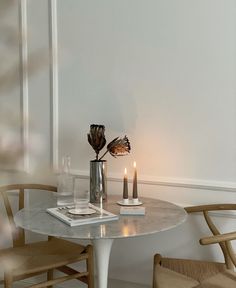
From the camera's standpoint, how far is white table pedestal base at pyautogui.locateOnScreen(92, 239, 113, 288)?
122cm

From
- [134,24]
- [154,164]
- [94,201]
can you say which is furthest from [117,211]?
[134,24]

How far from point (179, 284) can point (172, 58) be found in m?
0.91

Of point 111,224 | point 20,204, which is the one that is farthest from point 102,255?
point 20,204

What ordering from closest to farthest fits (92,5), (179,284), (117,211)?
1. (179,284)
2. (117,211)
3. (92,5)

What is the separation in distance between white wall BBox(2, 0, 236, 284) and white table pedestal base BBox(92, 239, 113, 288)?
491 millimetres

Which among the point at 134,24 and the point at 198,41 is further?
the point at 134,24

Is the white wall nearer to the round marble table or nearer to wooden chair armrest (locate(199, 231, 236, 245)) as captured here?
the round marble table

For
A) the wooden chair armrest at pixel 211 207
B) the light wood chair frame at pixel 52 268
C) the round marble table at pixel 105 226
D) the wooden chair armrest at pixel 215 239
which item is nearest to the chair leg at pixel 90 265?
the light wood chair frame at pixel 52 268

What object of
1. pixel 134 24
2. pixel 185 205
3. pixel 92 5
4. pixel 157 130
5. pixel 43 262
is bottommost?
pixel 43 262

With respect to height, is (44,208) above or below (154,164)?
below

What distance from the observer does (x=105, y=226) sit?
115 centimetres

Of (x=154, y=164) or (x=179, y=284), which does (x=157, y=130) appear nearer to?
(x=154, y=164)

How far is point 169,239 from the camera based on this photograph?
5.45 ft

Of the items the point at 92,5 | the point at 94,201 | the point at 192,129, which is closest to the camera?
the point at 94,201
